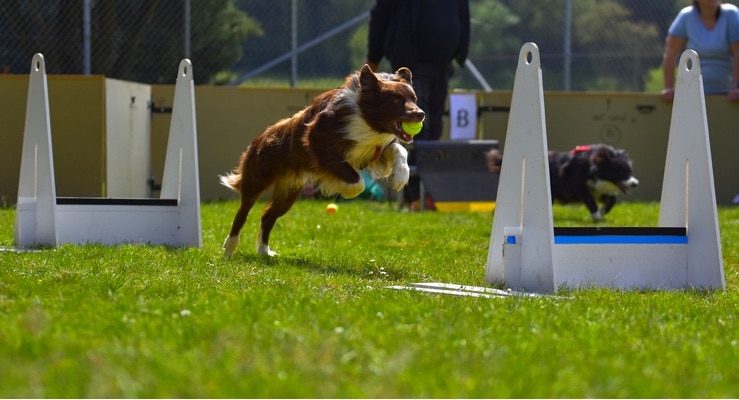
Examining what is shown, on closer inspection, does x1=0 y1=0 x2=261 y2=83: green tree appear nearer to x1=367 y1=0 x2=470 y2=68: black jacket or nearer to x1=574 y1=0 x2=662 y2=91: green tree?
x1=367 y1=0 x2=470 y2=68: black jacket

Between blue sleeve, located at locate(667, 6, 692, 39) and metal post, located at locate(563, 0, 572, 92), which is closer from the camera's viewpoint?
blue sleeve, located at locate(667, 6, 692, 39)

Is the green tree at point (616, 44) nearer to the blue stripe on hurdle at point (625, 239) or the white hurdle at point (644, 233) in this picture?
the white hurdle at point (644, 233)

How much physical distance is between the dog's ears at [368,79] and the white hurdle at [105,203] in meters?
1.15

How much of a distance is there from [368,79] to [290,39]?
23.1 ft

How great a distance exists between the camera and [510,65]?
15664mm

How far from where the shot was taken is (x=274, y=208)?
7.54 m

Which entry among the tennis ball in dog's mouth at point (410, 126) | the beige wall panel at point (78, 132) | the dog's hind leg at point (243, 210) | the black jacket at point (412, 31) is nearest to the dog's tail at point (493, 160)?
the black jacket at point (412, 31)

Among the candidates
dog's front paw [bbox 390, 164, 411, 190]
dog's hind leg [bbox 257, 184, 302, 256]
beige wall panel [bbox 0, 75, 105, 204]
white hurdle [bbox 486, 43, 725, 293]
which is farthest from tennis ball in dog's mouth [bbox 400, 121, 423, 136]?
beige wall panel [bbox 0, 75, 105, 204]

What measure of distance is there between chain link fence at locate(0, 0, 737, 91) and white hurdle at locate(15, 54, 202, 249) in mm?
4720

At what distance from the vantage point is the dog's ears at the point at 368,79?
688 cm

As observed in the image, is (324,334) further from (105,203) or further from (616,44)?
(616,44)

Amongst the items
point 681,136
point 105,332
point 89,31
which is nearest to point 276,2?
point 89,31

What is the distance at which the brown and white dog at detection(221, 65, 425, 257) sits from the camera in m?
6.85

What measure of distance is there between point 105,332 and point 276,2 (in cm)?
1023
